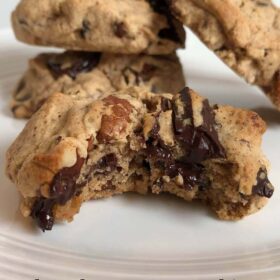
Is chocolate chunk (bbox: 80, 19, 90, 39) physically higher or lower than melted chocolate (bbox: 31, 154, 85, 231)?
higher

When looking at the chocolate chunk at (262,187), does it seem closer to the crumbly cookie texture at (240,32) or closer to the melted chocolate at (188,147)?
the melted chocolate at (188,147)

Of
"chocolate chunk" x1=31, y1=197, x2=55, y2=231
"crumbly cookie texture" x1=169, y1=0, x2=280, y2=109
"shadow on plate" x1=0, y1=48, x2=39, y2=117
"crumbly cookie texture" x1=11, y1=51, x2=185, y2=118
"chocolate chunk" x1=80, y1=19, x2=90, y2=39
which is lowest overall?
"shadow on plate" x1=0, y1=48, x2=39, y2=117

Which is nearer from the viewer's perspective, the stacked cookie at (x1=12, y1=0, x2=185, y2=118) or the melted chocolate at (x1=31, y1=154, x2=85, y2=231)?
the melted chocolate at (x1=31, y1=154, x2=85, y2=231)

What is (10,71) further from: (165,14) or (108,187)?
(108,187)

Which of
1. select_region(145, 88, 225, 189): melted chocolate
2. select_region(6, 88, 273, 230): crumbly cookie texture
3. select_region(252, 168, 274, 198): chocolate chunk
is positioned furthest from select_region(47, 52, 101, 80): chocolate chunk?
select_region(252, 168, 274, 198): chocolate chunk

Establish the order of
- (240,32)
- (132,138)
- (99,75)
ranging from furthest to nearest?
(99,75) → (240,32) → (132,138)

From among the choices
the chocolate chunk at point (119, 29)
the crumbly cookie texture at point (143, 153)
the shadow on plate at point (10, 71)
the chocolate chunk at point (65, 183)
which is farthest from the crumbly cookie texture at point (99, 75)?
the chocolate chunk at point (65, 183)

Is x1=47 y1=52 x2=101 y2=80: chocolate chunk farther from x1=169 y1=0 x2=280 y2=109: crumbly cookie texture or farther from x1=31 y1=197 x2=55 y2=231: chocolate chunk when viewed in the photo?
x1=31 y1=197 x2=55 y2=231: chocolate chunk

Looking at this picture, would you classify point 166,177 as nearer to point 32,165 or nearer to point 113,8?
point 32,165

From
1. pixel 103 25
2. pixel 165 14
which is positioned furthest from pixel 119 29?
pixel 165 14

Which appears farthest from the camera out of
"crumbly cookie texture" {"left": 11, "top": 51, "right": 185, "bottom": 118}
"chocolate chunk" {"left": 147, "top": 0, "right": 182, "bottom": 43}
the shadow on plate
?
the shadow on plate
